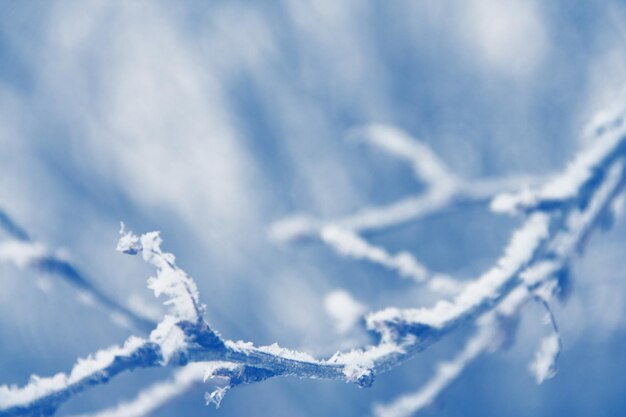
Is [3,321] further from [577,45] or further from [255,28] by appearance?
[577,45]

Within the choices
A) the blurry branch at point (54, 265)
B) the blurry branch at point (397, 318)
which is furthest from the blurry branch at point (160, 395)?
the blurry branch at point (397, 318)

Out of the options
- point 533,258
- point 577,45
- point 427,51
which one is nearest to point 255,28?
point 427,51

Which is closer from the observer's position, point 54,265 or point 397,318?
point 397,318

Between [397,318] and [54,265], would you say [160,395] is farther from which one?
[397,318]

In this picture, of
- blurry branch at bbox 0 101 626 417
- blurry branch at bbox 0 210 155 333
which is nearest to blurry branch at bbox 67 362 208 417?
blurry branch at bbox 0 210 155 333

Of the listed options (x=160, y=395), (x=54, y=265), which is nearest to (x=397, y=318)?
(x=160, y=395)

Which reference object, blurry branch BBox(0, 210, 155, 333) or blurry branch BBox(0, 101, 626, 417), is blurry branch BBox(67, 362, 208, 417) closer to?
blurry branch BBox(0, 210, 155, 333)
